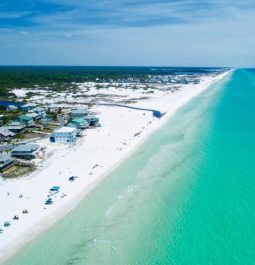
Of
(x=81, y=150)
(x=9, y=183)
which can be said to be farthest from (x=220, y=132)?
→ (x=9, y=183)

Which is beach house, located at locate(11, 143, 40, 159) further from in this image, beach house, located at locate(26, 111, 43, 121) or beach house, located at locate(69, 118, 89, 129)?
beach house, located at locate(26, 111, 43, 121)

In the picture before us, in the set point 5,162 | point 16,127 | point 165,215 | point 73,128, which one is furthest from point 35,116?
point 165,215

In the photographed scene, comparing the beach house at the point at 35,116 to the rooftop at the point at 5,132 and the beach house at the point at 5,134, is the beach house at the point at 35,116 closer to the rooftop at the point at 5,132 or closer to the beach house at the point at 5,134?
the rooftop at the point at 5,132

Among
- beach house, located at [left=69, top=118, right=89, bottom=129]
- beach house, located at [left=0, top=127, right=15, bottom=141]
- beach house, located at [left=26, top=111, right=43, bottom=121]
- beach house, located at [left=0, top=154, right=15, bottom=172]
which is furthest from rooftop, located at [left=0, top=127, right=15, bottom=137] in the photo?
beach house, located at [left=0, top=154, right=15, bottom=172]

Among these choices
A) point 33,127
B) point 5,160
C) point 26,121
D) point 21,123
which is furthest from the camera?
point 26,121

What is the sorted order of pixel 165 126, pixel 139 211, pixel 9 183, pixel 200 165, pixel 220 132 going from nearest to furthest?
pixel 139 211, pixel 9 183, pixel 200 165, pixel 220 132, pixel 165 126

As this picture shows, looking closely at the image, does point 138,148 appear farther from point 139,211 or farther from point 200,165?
point 139,211

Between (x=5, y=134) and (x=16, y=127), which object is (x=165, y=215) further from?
(x=16, y=127)
